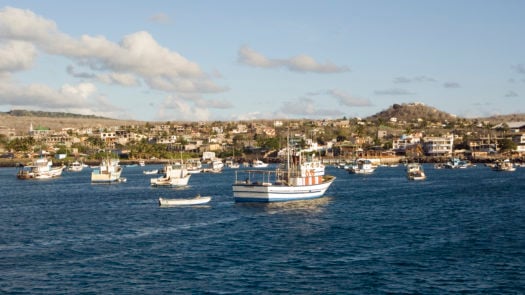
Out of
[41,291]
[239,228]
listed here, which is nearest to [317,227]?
[239,228]

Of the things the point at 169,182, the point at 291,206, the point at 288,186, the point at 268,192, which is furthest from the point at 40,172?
the point at 291,206

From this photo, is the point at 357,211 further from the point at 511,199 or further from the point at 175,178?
the point at 175,178

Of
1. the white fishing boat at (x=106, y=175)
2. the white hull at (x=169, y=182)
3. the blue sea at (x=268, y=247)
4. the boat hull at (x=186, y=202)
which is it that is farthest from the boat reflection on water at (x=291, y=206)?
the white fishing boat at (x=106, y=175)

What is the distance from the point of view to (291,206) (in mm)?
88375

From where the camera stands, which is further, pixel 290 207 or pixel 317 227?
pixel 290 207

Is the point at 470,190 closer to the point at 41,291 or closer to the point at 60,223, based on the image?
the point at 60,223

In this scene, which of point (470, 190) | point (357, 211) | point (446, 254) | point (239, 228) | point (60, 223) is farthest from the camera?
point (470, 190)

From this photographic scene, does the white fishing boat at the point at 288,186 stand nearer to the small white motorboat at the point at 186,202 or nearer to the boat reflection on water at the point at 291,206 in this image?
the boat reflection on water at the point at 291,206

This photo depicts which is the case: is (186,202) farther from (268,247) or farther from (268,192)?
(268,247)

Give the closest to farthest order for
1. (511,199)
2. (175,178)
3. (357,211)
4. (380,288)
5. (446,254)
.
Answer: (380,288), (446,254), (357,211), (511,199), (175,178)

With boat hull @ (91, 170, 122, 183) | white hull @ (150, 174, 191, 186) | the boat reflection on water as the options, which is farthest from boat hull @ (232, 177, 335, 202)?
boat hull @ (91, 170, 122, 183)

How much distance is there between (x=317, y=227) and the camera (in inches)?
2717

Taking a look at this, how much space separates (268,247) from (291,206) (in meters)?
31.6

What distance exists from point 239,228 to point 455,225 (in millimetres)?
22851
